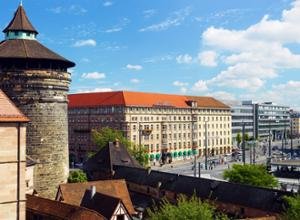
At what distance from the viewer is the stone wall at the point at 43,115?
42.0m

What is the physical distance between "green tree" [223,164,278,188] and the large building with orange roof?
46.4m

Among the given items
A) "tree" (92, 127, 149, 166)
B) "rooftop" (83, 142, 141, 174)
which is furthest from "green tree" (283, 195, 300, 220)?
"tree" (92, 127, 149, 166)

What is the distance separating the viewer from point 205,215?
83.0 feet

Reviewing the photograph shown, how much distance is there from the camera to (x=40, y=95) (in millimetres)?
42562

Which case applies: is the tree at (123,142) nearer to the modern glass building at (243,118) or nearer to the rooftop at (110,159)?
the rooftop at (110,159)

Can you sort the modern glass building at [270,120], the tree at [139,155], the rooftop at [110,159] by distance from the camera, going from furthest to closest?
the modern glass building at [270,120] → the tree at [139,155] → the rooftop at [110,159]

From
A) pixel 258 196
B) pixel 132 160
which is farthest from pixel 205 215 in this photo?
pixel 132 160

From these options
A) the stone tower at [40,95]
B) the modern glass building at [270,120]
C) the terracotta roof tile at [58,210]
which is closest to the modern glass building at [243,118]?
the modern glass building at [270,120]

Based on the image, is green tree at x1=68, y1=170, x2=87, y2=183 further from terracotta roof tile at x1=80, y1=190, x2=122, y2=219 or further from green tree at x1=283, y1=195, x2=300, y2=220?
green tree at x1=283, y1=195, x2=300, y2=220

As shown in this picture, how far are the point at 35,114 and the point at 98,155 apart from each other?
13.7 meters

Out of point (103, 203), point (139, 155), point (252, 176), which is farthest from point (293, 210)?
point (139, 155)

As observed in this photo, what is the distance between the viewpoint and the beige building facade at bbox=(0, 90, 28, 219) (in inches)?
814

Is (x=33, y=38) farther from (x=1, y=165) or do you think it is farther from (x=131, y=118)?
(x=131, y=118)

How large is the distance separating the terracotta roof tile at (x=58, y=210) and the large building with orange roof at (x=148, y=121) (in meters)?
63.6
